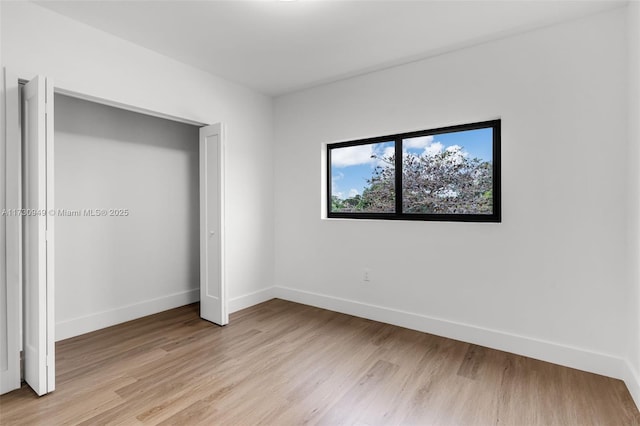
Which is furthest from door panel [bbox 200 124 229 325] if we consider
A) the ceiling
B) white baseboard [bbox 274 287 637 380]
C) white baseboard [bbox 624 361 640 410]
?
white baseboard [bbox 624 361 640 410]

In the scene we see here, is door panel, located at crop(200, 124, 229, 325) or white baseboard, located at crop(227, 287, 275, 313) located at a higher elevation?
door panel, located at crop(200, 124, 229, 325)

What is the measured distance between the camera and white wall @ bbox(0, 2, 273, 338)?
2.37 meters

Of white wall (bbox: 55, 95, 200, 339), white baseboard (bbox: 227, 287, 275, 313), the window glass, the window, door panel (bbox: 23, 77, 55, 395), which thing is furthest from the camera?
white baseboard (bbox: 227, 287, 275, 313)

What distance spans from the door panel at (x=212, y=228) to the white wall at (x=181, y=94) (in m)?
0.17

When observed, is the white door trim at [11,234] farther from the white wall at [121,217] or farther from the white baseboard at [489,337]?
the white baseboard at [489,337]

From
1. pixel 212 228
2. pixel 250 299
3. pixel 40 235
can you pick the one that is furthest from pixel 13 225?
pixel 250 299

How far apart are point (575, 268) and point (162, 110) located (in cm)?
379

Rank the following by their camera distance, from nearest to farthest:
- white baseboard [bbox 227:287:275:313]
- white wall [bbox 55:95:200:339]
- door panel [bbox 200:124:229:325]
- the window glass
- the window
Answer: the window
white wall [bbox 55:95:200:339]
door panel [bbox 200:124:229:325]
the window glass
white baseboard [bbox 227:287:275:313]

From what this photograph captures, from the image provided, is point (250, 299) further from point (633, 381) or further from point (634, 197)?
point (634, 197)

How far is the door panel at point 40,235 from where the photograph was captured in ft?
6.94

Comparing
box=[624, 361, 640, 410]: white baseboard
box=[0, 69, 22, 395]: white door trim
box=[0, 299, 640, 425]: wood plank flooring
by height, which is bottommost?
box=[0, 299, 640, 425]: wood plank flooring

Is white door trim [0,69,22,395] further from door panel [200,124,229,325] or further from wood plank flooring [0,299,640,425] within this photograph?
door panel [200,124,229,325]
